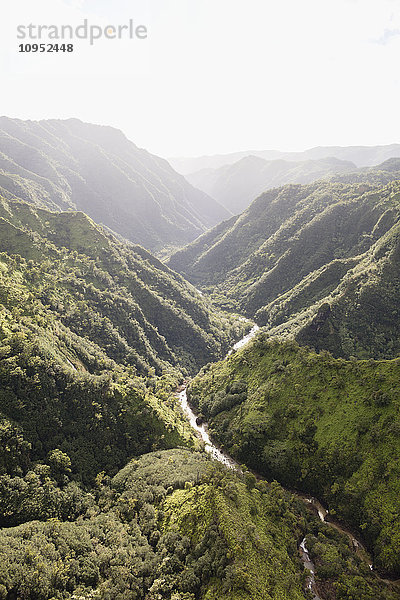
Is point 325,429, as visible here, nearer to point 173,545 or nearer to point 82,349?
point 173,545

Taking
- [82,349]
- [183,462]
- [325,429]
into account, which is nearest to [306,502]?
[325,429]

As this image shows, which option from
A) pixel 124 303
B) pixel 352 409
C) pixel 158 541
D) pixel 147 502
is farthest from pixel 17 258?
pixel 352 409

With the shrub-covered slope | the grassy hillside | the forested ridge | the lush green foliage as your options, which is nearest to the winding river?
the forested ridge

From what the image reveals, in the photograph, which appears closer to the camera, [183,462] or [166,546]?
[166,546]

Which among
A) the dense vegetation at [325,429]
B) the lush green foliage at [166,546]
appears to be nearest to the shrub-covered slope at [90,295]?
the dense vegetation at [325,429]

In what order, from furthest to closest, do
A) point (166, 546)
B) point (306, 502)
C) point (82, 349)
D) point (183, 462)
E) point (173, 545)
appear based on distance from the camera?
point (82, 349)
point (183, 462)
point (306, 502)
point (166, 546)
point (173, 545)

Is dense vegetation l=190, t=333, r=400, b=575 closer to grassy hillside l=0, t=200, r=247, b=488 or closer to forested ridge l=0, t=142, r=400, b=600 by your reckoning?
forested ridge l=0, t=142, r=400, b=600

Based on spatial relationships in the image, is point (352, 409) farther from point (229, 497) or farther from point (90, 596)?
point (90, 596)

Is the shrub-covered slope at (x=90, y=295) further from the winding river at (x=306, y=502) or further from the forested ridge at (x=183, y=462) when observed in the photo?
the winding river at (x=306, y=502)
